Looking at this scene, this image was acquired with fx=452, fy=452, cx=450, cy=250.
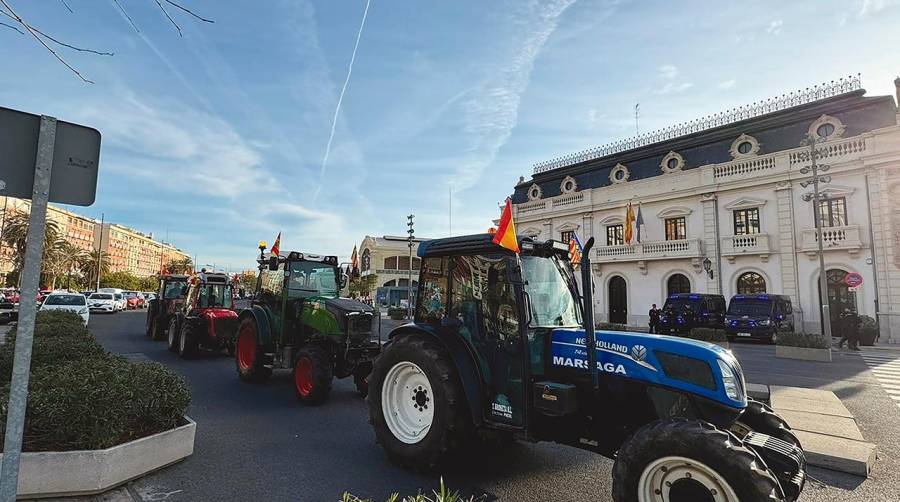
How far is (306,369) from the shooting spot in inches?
292

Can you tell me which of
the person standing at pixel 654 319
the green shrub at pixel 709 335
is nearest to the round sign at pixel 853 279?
the person standing at pixel 654 319

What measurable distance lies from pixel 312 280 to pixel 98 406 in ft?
16.7

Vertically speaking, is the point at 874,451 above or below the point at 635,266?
below

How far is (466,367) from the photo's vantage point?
427cm

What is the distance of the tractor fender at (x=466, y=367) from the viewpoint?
4.13 meters

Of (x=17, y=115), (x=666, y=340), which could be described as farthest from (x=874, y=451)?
(x=17, y=115)

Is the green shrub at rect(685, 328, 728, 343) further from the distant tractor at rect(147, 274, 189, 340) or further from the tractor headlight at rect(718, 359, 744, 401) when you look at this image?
the distant tractor at rect(147, 274, 189, 340)

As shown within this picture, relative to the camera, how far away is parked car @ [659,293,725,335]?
21.7 meters

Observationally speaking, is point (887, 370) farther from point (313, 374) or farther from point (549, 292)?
point (313, 374)

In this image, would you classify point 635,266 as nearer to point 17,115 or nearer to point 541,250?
point 541,250

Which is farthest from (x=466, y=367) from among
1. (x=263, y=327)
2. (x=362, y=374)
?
(x=263, y=327)

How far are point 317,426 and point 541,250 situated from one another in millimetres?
3962

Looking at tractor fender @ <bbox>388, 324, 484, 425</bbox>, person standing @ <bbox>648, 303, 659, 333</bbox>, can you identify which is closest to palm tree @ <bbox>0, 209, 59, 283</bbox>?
person standing @ <bbox>648, 303, 659, 333</bbox>

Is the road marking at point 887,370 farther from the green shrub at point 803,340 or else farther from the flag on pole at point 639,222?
the flag on pole at point 639,222
